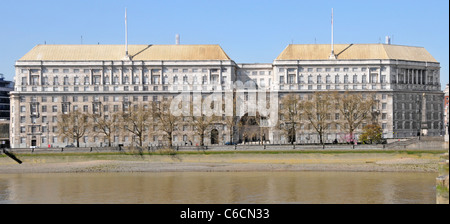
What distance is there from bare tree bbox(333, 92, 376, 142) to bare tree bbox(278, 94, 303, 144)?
366 inches

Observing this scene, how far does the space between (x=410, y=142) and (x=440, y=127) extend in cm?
4681

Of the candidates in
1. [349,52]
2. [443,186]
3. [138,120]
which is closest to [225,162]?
[138,120]

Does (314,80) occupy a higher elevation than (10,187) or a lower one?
higher

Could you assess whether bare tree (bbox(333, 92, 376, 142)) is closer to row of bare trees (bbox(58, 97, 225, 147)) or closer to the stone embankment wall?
row of bare trees (bbox(58, 97, 225, 147))

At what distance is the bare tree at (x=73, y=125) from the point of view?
127 meters

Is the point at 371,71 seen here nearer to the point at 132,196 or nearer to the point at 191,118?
the point at 191,118

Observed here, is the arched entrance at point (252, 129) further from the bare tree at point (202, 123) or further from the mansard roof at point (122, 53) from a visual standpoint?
the mansard roof at point (122, 53)

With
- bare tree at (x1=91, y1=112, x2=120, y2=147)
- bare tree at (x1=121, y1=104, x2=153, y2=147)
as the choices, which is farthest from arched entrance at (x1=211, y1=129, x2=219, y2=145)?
bare tree at (x1=91, y1=112, x2=120, y2=147)

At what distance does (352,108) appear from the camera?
414 feet

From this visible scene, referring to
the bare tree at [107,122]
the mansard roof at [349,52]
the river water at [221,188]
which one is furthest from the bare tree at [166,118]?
the mansard roof at [349,52]

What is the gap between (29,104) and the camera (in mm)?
141750

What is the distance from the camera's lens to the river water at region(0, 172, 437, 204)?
61844 millimetres

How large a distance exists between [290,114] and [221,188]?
2335 inches

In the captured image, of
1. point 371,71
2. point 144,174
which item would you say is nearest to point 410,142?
point 371,71
